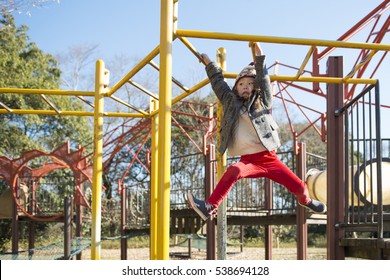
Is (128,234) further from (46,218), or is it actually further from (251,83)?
(251,83)

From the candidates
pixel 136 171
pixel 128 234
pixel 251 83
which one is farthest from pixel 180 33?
pixel 136 171

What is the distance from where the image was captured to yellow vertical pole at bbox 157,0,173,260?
341cm

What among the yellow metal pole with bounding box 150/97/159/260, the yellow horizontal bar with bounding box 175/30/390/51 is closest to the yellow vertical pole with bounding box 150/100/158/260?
the yellow metal pole with bounding box 150/97/159/260

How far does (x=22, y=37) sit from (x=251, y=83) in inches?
689

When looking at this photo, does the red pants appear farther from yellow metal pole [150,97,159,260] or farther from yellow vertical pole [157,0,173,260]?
yellow metal pole [150,97,159,260]

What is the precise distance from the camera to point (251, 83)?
12.9 ft

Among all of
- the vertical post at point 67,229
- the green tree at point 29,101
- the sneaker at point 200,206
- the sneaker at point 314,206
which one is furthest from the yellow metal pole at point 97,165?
the green tree at point 29,101

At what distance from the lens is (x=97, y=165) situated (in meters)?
5.00

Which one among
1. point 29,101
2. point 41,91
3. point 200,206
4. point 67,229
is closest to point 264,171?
point 200,206

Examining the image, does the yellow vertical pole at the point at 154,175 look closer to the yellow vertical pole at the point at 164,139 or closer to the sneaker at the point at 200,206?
the sneaker at the point at 200,206

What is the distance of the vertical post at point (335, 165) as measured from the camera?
182 inches

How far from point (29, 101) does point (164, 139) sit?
1716 cm

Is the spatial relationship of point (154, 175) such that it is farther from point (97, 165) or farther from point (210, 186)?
point (210, 186)

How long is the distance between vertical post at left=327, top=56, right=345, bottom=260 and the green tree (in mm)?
13998
